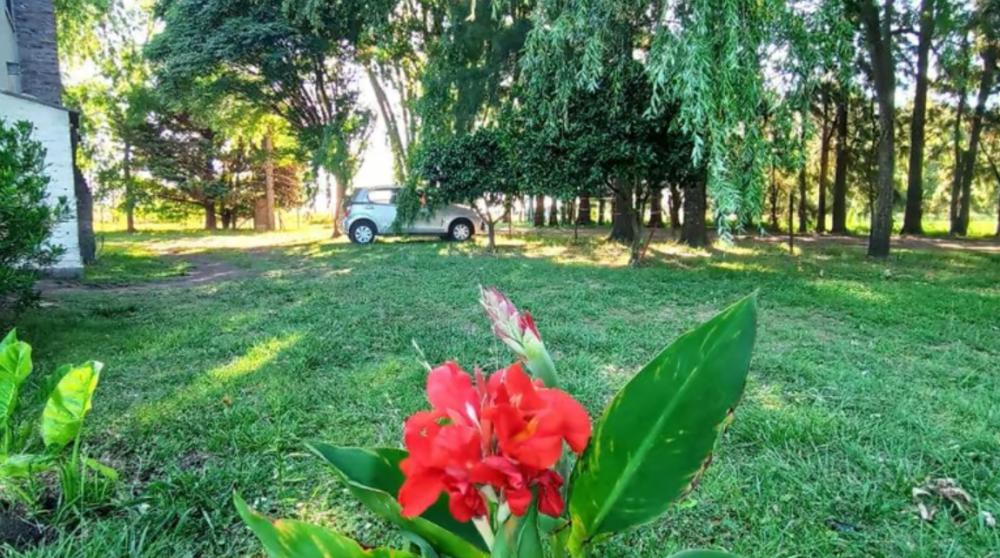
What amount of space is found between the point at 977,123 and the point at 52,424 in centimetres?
1911

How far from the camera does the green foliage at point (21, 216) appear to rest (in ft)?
10.1

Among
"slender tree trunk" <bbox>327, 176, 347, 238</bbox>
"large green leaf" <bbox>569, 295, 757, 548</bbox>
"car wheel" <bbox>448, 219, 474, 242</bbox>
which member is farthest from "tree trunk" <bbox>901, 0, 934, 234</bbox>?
"large green leaf" <bbox>569, 295, 757, 548</bbox>

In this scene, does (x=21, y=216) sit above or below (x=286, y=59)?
below

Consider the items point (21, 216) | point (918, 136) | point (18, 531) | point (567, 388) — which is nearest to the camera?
point (18, 531)

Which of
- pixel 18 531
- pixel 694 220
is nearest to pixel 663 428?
pixel 18 531

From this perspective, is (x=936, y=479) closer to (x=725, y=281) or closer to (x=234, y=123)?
(x=725, y=281)

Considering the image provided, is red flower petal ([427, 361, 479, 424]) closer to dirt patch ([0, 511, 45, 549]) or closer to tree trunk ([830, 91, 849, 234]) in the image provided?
dirt patch ([0, 511, 45, 549])

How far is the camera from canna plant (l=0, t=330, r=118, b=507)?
1495mm

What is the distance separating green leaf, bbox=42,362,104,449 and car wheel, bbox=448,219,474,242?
11.6 meters

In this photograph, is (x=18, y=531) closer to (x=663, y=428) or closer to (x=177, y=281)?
(x=663, y=428)

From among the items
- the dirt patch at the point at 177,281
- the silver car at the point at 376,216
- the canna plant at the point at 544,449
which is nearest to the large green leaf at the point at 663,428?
the canna plant at the point at 544,449

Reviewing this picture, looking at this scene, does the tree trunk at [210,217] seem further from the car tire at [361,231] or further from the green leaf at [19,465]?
the green leaf at [19,465]

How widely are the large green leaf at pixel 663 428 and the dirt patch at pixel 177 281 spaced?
658cm

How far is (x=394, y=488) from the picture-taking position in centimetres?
→ 77
